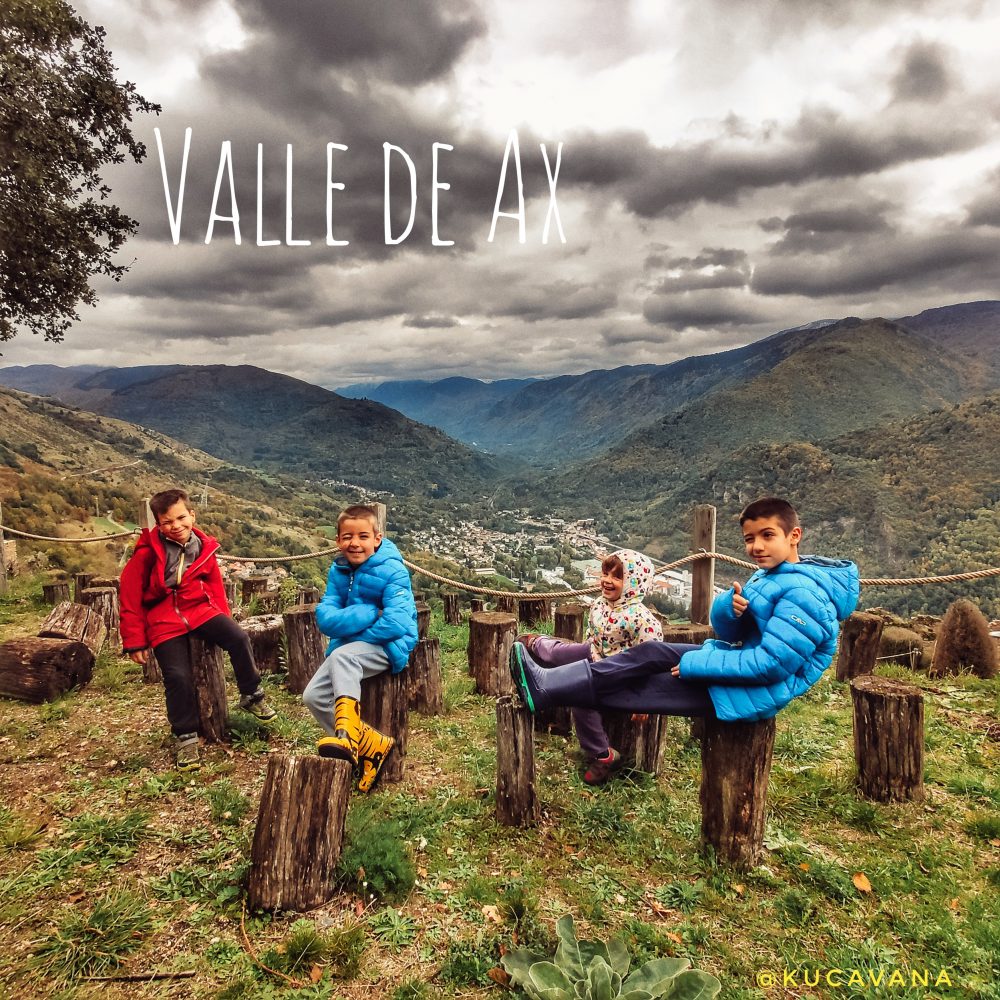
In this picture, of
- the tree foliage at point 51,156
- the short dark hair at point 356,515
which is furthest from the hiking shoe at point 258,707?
the tree foliage at point 51,156

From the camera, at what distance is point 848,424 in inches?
7741

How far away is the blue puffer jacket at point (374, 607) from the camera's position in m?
4.01

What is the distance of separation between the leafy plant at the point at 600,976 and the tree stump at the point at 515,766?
3.53ft

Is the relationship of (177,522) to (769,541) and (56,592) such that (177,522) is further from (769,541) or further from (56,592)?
(56,592)

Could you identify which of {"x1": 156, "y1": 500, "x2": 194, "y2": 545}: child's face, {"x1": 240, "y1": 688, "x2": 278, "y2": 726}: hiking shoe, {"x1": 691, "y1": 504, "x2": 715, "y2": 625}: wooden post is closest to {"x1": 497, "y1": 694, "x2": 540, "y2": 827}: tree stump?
{"x1": 240, "y1": 688, "x2": 278, "y2": 726}: hiking shoe

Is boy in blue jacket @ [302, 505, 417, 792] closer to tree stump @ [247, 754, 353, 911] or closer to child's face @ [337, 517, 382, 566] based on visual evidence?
child's face @ [337, 517, 382, 566]

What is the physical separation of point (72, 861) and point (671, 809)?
12.0ft

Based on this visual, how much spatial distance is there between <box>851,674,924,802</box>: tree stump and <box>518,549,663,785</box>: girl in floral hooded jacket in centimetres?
153

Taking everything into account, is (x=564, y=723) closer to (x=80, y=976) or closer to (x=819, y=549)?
(x=80, y=976)

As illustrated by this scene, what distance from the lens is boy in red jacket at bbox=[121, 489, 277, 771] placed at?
14.3 feet

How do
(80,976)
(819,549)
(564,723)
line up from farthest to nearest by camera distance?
(819,549), (564,723), (80,976)

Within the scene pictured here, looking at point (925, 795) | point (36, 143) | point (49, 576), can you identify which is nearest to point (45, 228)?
point (36, 143)

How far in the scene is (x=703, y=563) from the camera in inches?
249

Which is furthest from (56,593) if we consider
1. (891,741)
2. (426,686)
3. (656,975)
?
(891,741)
